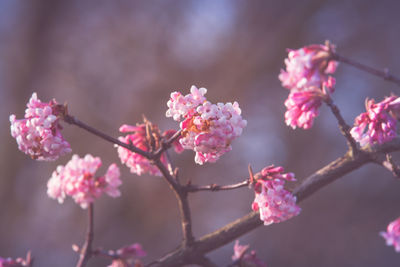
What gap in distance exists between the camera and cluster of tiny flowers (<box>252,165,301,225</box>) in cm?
64

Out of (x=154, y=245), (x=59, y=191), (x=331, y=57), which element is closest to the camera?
(x=331, y=57)

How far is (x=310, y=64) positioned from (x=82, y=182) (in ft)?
1.90

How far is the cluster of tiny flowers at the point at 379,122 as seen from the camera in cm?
65

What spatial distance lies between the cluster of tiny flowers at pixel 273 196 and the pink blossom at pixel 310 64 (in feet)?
0.68

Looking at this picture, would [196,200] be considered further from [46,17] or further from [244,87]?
[46,17]

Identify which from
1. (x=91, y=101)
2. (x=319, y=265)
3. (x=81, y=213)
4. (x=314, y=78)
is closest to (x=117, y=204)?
(x=81, y=213)

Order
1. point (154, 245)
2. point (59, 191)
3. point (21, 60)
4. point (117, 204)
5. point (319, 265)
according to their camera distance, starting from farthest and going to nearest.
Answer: point (21, 60)
point (117, 204)
point (154, 245)
point (319, 265)
point (59, 191)

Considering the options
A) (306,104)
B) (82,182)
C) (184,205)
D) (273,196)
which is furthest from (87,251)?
(306,104)

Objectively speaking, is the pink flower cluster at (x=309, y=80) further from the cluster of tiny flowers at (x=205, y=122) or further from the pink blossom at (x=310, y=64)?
the cluster of tiny flowers at (x=205, y=122)

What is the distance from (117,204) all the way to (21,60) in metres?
1.72

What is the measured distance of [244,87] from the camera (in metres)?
3.21

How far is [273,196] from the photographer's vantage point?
25.2 inches

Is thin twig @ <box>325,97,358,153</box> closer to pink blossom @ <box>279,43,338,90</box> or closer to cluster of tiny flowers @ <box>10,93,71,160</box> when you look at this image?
pink blossom @ <box>279,43,338,90</box>

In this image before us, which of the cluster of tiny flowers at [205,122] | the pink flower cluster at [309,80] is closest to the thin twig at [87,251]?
the cluster of tiny flowers at [205,122]
